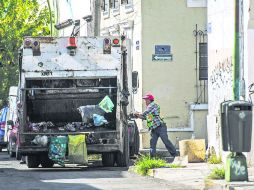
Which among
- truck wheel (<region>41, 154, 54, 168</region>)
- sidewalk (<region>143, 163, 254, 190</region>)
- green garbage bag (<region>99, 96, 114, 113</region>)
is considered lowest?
truck wheel (<region>41, 154, 54, 168</region>)

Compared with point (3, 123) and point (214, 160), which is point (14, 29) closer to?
point (3, 123)

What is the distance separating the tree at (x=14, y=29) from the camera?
155 ft

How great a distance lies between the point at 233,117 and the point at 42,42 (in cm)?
848

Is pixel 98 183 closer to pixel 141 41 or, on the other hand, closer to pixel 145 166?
pixel 145 166

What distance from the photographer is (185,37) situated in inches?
1232

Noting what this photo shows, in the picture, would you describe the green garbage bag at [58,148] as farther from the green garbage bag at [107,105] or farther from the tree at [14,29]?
the tree at [14,29]

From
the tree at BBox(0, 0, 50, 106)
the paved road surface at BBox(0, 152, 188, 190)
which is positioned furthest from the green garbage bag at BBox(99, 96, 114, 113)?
the tree at BBox(0, 0, 50, 106)

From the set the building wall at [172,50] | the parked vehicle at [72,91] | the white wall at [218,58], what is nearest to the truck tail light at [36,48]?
the parked vehicle at [72,91]

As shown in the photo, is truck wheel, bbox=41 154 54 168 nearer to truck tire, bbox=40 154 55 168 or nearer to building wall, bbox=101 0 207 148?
truck tire, bbox=40 154 55 168

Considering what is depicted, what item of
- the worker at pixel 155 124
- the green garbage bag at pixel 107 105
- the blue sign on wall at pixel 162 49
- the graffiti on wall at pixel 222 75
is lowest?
the worker at pixel 155 124

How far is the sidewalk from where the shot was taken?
46.8ft

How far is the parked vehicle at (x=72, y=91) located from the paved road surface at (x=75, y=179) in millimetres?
616

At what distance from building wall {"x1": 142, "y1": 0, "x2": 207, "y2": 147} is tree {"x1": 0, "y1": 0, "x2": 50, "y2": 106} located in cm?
1633

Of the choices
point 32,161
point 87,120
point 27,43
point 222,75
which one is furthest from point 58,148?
point 222,75
